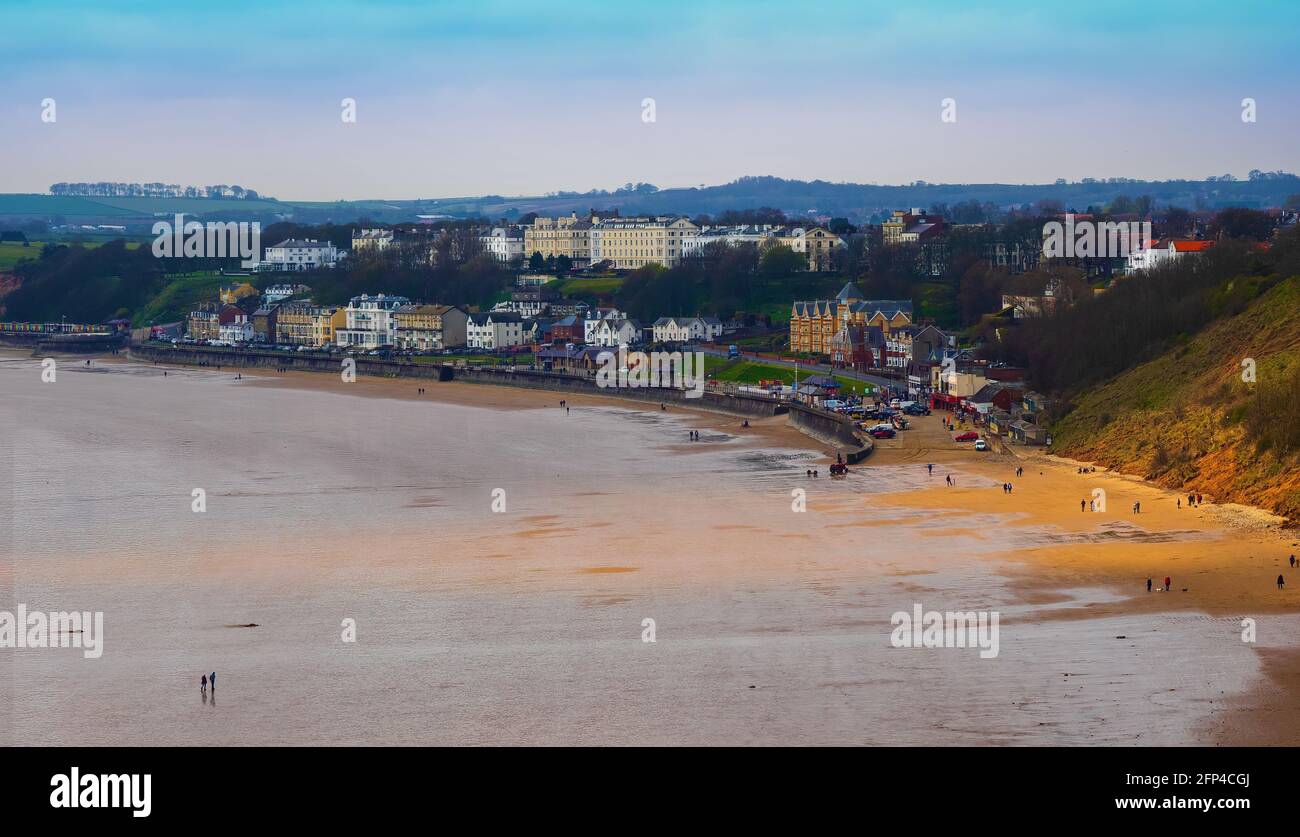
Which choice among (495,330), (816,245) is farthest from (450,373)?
(816,245)

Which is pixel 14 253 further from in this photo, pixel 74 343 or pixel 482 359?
pixel 482 359

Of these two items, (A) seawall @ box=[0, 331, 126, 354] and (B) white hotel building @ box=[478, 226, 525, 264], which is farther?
(B) white hotel building @ box=[478, 226, 525, 264]

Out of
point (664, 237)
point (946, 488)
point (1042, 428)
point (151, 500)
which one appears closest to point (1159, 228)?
point (664, 237)

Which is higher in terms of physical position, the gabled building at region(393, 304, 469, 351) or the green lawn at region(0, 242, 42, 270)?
the green lawn at region(0, 242, 42, 270)

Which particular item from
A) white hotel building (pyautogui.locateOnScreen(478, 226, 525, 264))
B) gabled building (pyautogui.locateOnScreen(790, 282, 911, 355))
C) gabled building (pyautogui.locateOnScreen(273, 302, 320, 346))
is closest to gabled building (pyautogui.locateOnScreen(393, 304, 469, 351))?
gabled building (pyautogui.locateOnScreen(273, 302, 320, 346))

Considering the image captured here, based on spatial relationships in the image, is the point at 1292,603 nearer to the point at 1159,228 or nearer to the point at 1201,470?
the point at 1201,470

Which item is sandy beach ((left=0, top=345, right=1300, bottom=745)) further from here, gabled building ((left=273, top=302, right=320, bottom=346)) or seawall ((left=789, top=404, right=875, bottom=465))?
gabled building ((left=273, top=302, right=320, bottom=346))
